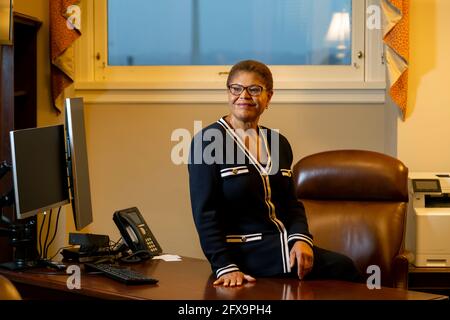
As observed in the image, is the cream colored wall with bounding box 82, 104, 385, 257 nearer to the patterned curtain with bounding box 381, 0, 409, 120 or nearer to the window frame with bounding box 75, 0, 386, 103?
the window frame with bounding box 75, 0, 386, 103

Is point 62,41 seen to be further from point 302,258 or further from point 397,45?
point 302,258

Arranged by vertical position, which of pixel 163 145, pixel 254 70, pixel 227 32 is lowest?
pixel 163 145

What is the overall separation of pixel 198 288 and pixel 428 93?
2112mm

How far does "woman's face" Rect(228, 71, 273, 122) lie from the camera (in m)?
2.67

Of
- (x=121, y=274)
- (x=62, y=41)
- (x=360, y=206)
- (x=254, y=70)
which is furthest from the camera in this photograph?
(x=62, y=41)

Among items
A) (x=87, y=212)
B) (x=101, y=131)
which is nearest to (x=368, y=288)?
(x=87, y=212)

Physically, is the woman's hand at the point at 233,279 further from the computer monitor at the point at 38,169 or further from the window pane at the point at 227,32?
the window pane at the point at 227,32

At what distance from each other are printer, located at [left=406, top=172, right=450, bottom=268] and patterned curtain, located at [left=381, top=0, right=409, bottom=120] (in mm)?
457

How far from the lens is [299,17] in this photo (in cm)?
443

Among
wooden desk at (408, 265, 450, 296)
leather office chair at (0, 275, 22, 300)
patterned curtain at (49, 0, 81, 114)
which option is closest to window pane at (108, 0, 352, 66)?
patterned curtain at (49, 0, 81, 114)

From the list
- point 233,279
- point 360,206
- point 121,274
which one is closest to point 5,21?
point 121,274

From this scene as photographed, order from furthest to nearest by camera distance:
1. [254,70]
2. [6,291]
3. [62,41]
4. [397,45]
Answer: [62,41], [397,45], [254,70], [6,291]

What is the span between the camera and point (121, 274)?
258 centimetres
